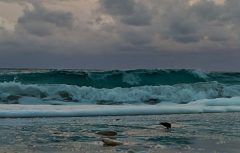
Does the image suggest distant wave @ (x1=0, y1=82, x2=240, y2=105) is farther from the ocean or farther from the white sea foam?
the white sea foam

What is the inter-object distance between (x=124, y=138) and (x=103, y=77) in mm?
13970

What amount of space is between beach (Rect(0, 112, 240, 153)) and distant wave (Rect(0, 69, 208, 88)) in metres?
11.7

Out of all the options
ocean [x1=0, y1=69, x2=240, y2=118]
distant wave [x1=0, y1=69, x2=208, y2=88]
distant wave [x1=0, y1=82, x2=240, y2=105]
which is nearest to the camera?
ocean [x1=0, y1=69, x2=240, y2=118]

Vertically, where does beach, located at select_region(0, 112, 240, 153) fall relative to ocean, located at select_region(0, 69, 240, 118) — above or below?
below

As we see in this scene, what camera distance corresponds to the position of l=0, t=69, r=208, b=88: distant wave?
57.7 feet

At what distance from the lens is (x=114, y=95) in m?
12.1

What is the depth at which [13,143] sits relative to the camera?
3.90 m

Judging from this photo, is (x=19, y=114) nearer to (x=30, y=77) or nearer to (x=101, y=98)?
(x=101, y=98)

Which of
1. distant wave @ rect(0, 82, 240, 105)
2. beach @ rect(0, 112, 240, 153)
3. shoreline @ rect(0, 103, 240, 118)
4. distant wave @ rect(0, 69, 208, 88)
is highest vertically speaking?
distant wave @ rect(0, 69, 208, 88)

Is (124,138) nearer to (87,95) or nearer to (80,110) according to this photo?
(80,110)

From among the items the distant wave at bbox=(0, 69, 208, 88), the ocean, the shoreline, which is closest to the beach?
the shoreline

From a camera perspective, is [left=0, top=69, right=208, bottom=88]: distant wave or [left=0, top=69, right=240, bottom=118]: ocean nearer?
[left=0, top=69, right=240, bottom=118]: ocean

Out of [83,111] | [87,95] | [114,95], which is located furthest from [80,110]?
[114,95]

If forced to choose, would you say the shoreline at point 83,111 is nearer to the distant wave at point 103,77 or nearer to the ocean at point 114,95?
the ocean at point 114,95
